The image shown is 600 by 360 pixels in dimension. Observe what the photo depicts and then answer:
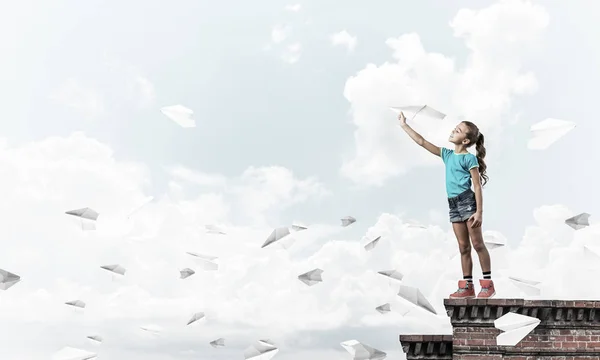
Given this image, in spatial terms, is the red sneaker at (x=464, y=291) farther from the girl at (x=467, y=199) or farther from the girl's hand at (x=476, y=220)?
the girl's hand at (x=476, y=220)

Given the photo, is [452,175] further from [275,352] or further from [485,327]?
[275,352]

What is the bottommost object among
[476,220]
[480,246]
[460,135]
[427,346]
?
[427,346]

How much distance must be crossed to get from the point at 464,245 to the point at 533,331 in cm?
184

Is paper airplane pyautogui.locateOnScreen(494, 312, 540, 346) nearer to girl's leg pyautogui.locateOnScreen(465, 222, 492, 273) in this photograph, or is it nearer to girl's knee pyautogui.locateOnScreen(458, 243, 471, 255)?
girl's leg pyautogui.locateOnScreen(465, 222, 492, 273)

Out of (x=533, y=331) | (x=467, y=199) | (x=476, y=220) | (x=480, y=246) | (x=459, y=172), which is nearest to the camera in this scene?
(x=476, y=220)

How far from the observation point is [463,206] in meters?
9.71

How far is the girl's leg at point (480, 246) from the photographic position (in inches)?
377

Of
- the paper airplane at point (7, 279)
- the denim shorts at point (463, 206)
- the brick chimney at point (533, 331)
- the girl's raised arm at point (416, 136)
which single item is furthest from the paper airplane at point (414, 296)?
the paper airplane at point (7, 279)

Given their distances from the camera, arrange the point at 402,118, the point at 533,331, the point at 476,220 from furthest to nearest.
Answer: the point at 402,118
the point at 533,331
the point at 476,220

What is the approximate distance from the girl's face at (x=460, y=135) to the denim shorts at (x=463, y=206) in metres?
0.81

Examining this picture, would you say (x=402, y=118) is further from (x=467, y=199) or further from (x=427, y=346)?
(x=427, y=346)

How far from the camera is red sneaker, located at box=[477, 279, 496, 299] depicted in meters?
9.78

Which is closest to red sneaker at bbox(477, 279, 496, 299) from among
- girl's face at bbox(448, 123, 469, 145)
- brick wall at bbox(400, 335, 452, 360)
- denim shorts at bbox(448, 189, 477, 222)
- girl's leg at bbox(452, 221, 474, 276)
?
girl's leg at bbox(452, 221, 474, 276)

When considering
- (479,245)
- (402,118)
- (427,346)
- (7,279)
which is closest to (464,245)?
(479,245)
